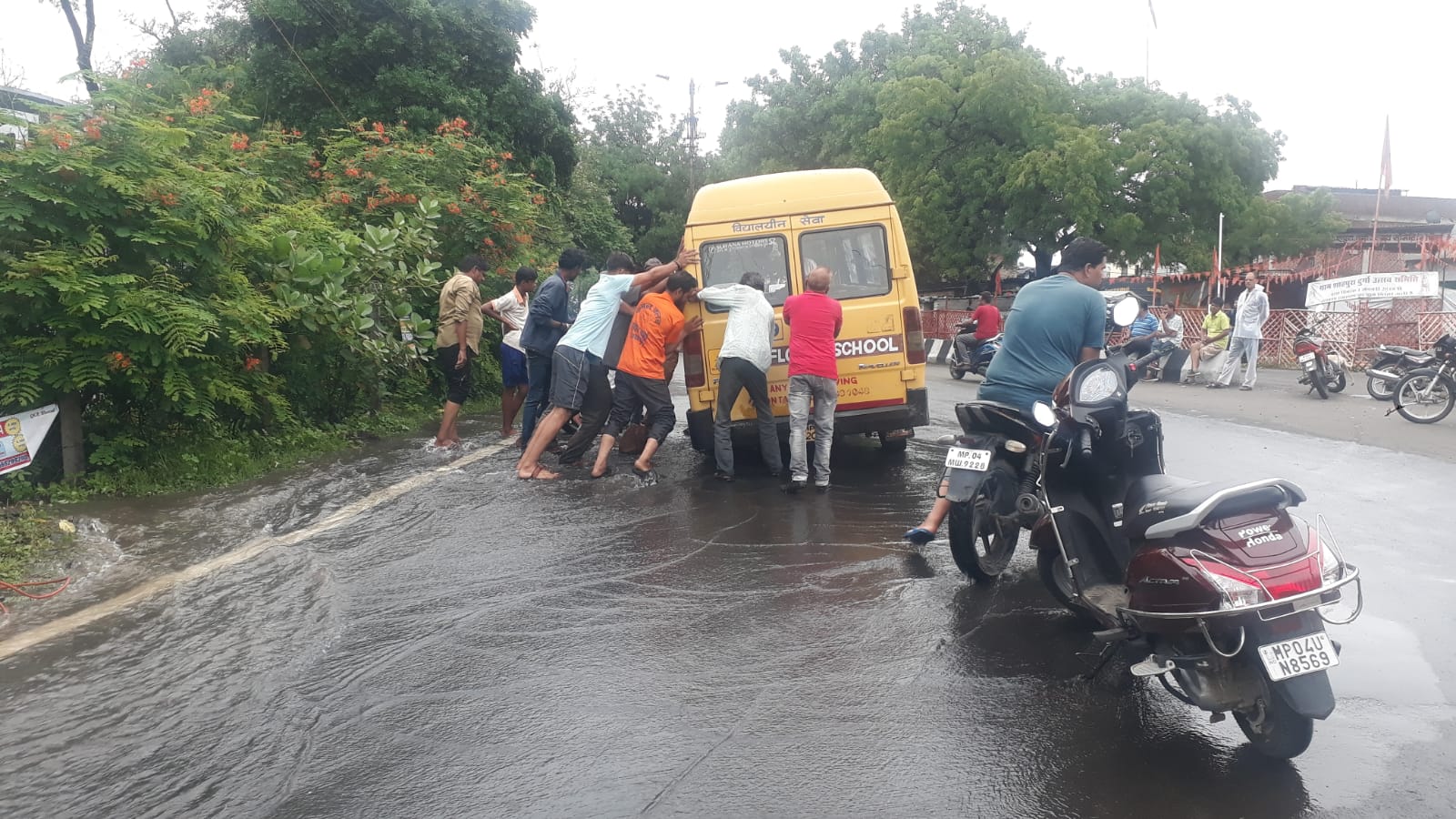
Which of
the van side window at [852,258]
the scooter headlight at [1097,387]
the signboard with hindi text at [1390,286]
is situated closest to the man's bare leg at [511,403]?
the van side window at [852,258]

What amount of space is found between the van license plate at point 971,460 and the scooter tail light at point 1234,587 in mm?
1783

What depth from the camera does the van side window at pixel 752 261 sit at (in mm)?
8789

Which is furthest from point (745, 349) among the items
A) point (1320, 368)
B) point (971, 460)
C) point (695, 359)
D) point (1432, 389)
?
point (1320, 368)

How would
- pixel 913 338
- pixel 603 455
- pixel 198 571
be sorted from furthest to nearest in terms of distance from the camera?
pixel 913 338 → pixel 603 455 → pixel 198 571

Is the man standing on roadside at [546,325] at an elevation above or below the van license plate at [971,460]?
above

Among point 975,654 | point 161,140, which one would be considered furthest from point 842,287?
point 161,140

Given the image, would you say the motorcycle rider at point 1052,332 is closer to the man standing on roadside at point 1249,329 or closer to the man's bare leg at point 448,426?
the man's bare leg at point 448,426

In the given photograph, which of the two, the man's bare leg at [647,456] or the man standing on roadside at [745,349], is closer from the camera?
the man standing on roadside at [745,349]

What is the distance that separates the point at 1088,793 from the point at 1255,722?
26.7 inches

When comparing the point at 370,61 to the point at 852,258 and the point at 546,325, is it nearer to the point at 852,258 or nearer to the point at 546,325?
the point at 546,325

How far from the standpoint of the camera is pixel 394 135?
1486 centimetres

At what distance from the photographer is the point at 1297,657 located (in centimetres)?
325

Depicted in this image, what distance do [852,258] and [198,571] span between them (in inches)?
216

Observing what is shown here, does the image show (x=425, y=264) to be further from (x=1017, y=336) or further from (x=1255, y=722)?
(x=1255, y=722)
